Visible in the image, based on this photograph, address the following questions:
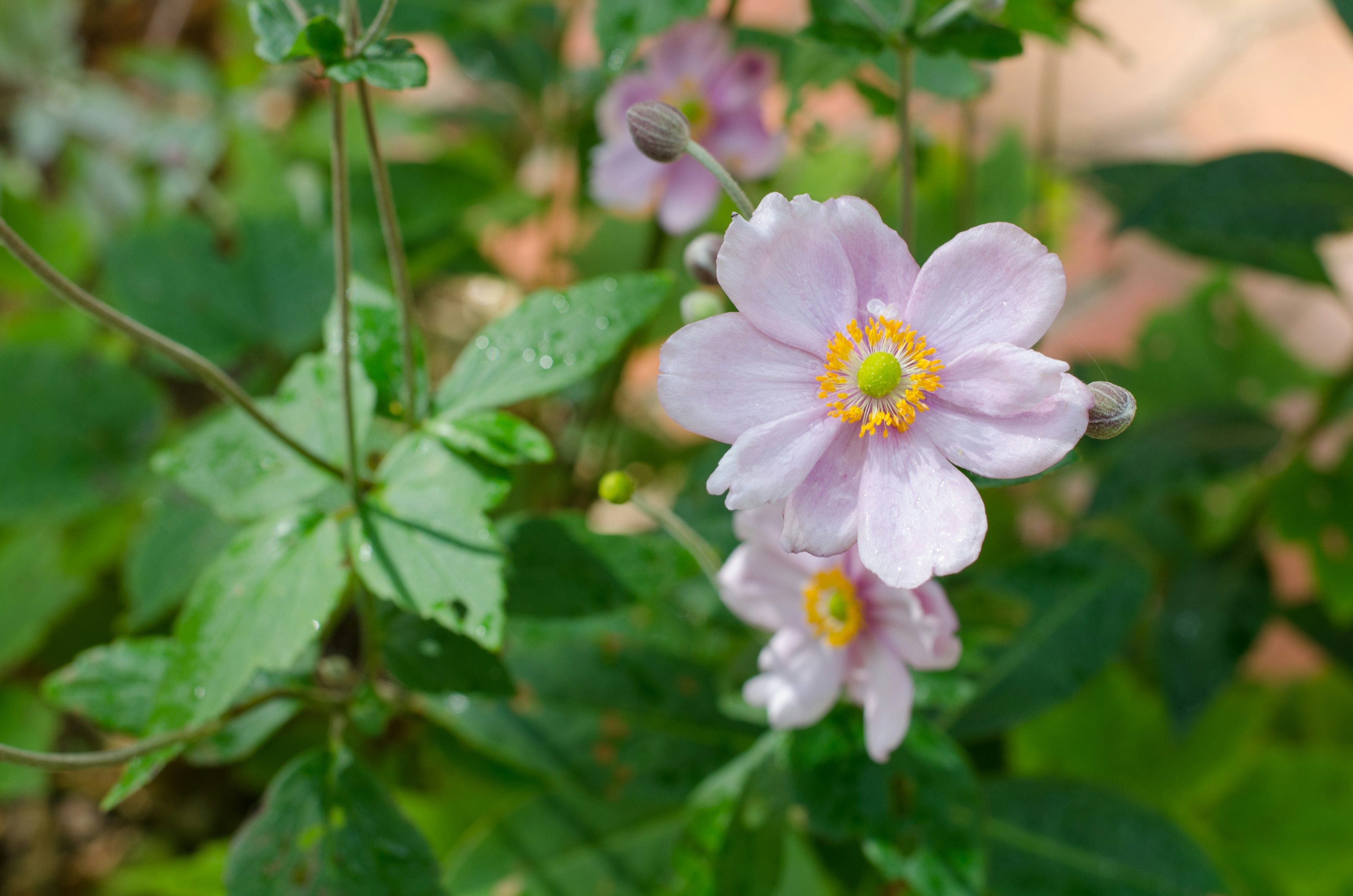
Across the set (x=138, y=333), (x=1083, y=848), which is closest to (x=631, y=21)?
(x=138, y=333)

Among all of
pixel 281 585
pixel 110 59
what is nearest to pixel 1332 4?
pixel 281 585

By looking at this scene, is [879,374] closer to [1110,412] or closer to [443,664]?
[1110,412]

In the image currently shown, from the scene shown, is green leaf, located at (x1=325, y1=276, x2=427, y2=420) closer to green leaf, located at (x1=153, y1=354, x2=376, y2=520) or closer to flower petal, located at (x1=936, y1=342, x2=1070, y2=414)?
green leaf, located at (x1=153, y1=354, x2=376, y2=520)

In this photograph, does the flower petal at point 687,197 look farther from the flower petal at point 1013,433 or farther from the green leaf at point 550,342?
the flower petal at point 1013,433

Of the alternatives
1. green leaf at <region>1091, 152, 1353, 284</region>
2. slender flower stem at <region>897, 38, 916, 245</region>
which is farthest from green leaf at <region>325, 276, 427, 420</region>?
green leaf at <region>1091, 152, 1353, 284</region>

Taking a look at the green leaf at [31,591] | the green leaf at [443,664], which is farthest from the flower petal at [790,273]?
the green leaf at [31,591]

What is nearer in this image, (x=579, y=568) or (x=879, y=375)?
(x=879, y=375)
